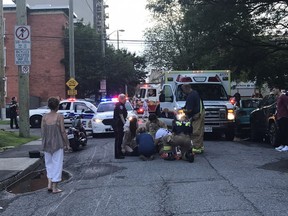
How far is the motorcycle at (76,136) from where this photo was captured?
45.3 feet

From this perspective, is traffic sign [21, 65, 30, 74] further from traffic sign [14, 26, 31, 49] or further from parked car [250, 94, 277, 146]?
parked car [250, 94, 277, 146]

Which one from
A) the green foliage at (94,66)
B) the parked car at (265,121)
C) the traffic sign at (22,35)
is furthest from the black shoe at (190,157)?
the green foliage at (94,66)

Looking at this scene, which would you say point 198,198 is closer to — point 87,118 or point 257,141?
point 257,141

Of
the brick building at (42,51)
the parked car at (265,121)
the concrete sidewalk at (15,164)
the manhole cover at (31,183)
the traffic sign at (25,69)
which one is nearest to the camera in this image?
the manhole cover at (31,183)

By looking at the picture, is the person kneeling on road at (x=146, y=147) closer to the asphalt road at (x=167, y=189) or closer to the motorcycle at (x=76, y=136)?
the asphalt road at (x=167, y=189)

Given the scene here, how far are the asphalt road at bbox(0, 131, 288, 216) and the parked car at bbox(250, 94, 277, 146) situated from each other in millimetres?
2996

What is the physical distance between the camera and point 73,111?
2111 centimetres

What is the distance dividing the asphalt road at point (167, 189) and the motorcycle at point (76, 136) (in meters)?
2.13

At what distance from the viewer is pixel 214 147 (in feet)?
45.5

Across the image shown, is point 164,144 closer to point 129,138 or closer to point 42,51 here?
point 129,138

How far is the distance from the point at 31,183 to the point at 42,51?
115ft

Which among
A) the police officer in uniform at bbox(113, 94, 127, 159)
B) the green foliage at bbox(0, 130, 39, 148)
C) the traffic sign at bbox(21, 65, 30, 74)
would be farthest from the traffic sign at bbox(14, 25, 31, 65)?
the police officer in uniform at bbox(113, 94, 127, 159)

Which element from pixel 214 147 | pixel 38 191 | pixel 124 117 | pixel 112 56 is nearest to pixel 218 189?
pixel 38 191

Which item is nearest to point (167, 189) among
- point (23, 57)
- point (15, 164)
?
point (15, 164)
